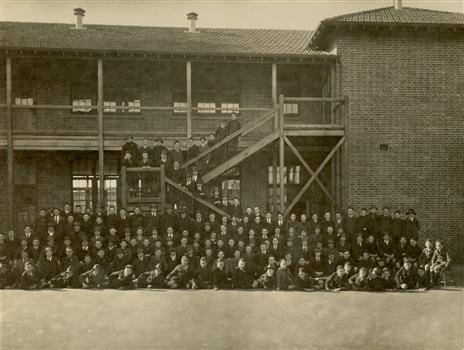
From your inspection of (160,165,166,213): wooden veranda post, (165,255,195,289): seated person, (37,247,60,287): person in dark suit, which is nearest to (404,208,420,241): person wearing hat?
(165,255,195,289): seated person

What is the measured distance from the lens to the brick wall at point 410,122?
17.8 m

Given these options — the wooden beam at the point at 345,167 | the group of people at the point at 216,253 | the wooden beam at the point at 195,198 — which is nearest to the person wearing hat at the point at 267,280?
the group of people at the point at 216,253

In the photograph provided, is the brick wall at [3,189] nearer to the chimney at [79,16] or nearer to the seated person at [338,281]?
the chimney at [79,16]

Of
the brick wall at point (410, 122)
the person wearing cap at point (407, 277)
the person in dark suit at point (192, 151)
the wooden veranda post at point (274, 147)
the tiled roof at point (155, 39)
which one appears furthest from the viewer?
the brick wall at point (410, 122)

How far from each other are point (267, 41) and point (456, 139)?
729 centimetres

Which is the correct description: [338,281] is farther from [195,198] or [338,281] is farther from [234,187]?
[234,187]

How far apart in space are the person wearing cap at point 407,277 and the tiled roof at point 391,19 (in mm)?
8135

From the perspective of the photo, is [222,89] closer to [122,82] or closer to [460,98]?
[122,82]

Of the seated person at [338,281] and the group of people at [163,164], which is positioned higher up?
the group of people at [163,164]

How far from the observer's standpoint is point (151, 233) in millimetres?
14242

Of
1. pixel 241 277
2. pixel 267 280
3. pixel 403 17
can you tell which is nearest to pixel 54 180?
pixel 241 277

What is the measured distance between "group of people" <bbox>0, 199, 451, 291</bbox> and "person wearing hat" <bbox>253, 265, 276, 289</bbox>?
22 mm

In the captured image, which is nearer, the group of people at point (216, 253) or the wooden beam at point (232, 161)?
the group of people at point (216, 253)

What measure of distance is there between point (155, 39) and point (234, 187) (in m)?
5.97
